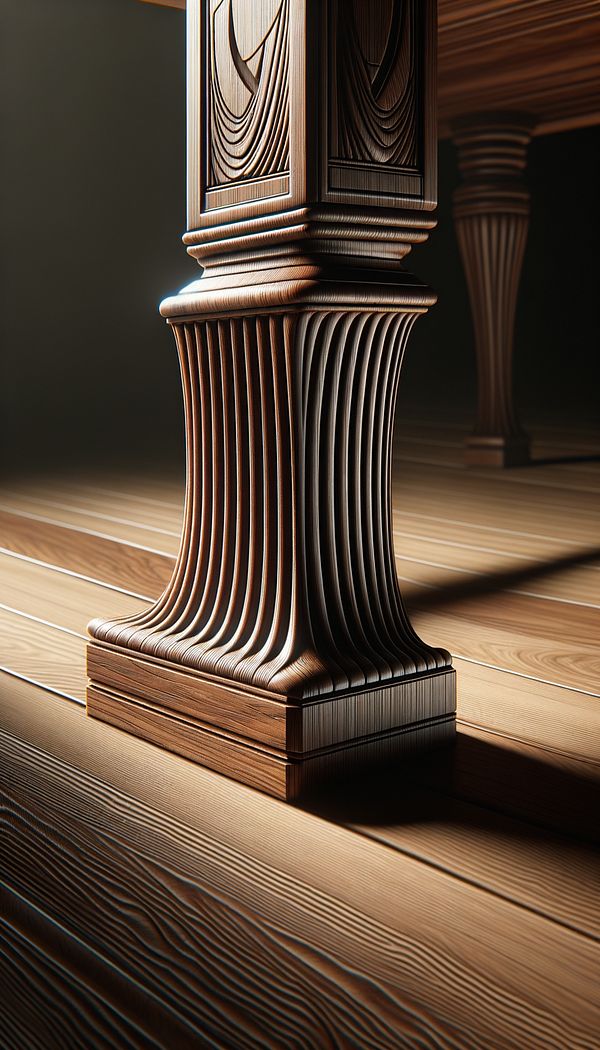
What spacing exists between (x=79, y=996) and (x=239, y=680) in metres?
0.24

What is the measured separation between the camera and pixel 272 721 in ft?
2.05

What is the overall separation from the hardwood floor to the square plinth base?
12 mm

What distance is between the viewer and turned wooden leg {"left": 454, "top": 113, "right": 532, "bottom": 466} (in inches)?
78.4

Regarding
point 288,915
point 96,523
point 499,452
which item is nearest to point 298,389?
point 288,915

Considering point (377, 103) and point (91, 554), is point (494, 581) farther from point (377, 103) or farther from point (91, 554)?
point (377, 103)

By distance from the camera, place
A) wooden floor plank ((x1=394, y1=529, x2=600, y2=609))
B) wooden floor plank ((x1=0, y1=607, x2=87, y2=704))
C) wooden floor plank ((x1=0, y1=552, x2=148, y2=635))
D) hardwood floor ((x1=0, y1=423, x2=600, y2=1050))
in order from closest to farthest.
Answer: hardwood floor ((x1=0, y1=423, x2=600, y2=1050)) < wooden floor plank ((x1=0, y1=607, x2=87, y2=704)) < wooden floor plank ((x1=0, y1=552, x2=148, y2=635)) < wooden floor plank ((x1=394, y1=529, x2=600, y2=609))

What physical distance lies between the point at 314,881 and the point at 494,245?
1.65 m

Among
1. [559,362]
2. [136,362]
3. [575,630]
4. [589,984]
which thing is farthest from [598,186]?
[589,984]

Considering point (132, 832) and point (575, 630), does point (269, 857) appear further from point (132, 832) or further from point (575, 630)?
point (575, 630)

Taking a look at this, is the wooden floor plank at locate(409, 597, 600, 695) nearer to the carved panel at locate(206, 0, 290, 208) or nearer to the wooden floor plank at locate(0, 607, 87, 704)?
the wooden floor plank at locate(0, 607, 87, 704)

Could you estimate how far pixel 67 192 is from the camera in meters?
2.75

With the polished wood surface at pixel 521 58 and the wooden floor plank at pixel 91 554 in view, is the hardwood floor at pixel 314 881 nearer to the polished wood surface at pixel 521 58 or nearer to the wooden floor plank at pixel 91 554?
the wooden floor plank at pixel 91 554

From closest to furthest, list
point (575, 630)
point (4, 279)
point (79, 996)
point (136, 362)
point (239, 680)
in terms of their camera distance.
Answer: point (79, 996) → point (239, 680) → point (575, 630) → point (4, 279) → point (136, 362)

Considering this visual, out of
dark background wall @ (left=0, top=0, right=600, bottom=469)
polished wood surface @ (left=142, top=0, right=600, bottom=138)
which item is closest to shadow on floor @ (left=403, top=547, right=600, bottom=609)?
polished wood surface @ (left=142, top=0, right=600, bottom=138)
